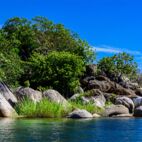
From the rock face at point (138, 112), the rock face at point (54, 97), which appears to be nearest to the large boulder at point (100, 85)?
the rock face at point (138, 112)

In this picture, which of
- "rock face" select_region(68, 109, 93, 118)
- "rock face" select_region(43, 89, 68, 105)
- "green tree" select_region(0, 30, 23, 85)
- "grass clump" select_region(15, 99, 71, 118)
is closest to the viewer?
"grass clump" select_region(15, 99, 71, 118)

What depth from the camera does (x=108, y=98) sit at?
67.3 m

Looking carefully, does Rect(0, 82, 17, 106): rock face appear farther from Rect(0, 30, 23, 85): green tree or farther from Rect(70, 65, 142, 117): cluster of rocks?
Rect(70, 65, 142, 117): cluster of rocks

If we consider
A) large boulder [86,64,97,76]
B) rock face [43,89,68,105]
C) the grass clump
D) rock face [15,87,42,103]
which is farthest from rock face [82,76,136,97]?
the grass clump

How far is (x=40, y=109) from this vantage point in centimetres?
4709

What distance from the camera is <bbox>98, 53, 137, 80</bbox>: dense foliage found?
8400cm

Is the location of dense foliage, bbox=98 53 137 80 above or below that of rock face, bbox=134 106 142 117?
above

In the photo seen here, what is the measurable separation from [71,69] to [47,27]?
21.7 metres

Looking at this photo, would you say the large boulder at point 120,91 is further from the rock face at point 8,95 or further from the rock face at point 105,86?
the rock face at point 8,95

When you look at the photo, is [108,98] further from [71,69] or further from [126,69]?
[126,69]

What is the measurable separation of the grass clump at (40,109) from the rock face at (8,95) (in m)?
2.12

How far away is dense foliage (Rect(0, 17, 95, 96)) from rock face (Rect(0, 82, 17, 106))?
7.07ft

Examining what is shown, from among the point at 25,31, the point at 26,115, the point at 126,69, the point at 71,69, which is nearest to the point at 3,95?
the point at 26,115

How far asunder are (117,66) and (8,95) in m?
37.0
